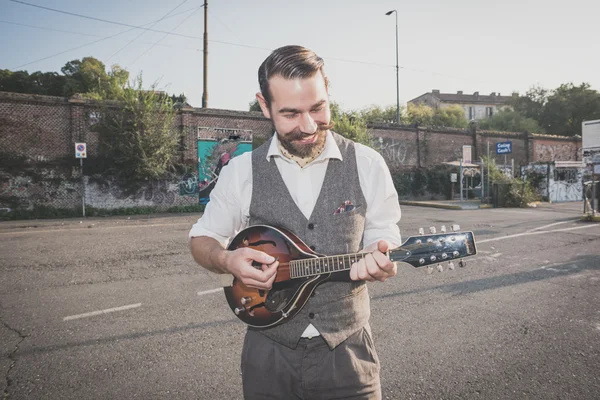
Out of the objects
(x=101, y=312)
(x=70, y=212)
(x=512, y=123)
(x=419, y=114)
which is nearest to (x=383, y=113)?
(x=419, y=114)

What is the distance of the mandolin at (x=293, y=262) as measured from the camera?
1.61 metres

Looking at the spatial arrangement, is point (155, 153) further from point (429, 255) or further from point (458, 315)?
point (429, 255)

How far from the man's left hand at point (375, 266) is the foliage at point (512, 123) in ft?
159

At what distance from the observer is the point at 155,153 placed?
17.6 meters

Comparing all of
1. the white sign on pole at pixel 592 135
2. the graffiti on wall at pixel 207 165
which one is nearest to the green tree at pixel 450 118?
the white sign on pole at pixel 592 135

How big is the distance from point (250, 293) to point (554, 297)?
5.00 meters

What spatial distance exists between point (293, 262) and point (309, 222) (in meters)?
0.21

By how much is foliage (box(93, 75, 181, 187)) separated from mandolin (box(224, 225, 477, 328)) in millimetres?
17186

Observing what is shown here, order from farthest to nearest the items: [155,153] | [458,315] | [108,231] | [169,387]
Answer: [155,153], [108,231], [458,315], [169,387]

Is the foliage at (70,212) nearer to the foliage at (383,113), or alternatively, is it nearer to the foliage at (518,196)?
the foliage at (518,196)

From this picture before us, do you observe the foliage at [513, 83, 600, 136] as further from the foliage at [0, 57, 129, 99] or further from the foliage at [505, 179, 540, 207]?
the foliage at [0, 57, 129, 99]

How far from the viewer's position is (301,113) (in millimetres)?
1634

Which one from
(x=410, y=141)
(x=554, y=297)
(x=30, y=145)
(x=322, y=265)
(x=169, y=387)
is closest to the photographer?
(x=322, y=265)

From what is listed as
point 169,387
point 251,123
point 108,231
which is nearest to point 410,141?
point 251,123
